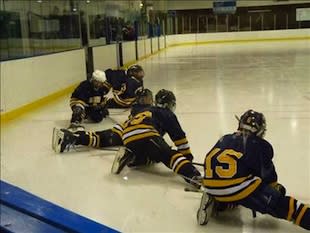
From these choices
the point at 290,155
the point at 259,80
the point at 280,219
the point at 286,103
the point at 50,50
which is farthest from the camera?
the point at 259,80

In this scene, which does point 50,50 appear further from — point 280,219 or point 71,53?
point 280,219

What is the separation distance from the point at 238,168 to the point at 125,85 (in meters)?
2.64

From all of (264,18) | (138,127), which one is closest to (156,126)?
(138,127)

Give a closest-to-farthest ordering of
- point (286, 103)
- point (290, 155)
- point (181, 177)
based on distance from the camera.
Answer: point (181, 177) → point (290, 155) → point (286, 103)

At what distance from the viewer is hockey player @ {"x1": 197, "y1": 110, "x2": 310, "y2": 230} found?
5.48 feet

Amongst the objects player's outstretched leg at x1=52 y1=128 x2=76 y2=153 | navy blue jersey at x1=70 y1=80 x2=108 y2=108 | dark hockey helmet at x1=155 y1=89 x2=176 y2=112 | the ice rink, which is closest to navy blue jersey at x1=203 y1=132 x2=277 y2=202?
the ice rink

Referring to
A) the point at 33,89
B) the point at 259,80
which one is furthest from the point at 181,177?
the point at 259,80

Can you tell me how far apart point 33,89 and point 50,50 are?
1.08 meters

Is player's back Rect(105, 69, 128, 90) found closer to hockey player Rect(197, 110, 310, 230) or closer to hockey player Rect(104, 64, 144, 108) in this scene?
hockey player Rect(104, 64, 144, 108)

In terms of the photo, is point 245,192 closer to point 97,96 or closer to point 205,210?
point 205,210

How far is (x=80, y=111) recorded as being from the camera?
3.71 meters

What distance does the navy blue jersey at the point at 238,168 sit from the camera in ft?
5.62

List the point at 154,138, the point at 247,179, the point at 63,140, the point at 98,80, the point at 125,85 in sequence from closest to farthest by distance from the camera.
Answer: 1. the point at 247,179
2. the point at 154,138
3. the point at 63,140
4. the point at 98,80
5. the point at 125,85

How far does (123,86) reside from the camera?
171 inches
